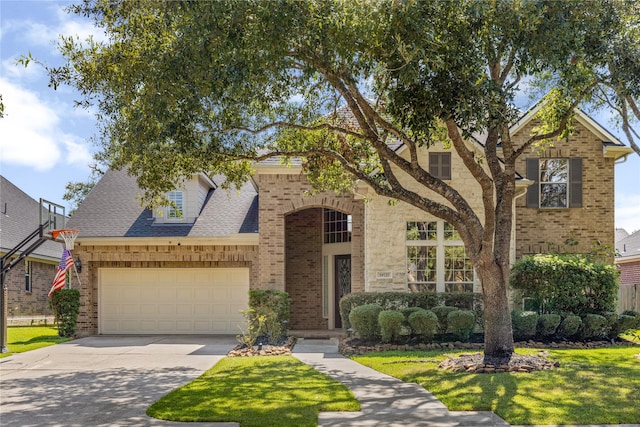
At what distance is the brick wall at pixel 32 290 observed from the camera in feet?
81.6

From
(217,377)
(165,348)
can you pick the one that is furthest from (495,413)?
(165,348)

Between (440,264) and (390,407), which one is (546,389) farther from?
(440,264)

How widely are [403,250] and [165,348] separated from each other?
6.94 metres

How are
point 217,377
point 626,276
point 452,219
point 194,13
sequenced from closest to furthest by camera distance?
point 194,13
point 217,377
point 452,219
point 626,276

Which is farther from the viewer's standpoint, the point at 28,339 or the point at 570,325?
the point at 28,339

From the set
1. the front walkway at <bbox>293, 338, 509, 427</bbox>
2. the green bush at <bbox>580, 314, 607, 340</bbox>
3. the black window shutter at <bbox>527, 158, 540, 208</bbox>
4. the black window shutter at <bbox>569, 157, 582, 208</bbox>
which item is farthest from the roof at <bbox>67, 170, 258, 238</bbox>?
the black window shutter at <bbox>569, 157, 582, 208</bbox>

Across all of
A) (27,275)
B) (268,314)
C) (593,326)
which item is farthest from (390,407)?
(27,275)

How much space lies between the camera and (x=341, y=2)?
10.0 metres

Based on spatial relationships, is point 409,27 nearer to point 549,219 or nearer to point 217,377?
point 217,377

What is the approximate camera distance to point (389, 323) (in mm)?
14805

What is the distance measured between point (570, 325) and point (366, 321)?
16.6 ft

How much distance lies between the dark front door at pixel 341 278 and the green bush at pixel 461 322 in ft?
19.3

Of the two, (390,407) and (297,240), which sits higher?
(297,240)

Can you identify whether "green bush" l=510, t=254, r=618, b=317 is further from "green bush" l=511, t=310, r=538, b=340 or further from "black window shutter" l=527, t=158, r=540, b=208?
"black window shutter" l=527, t=158, r=540, b=208
